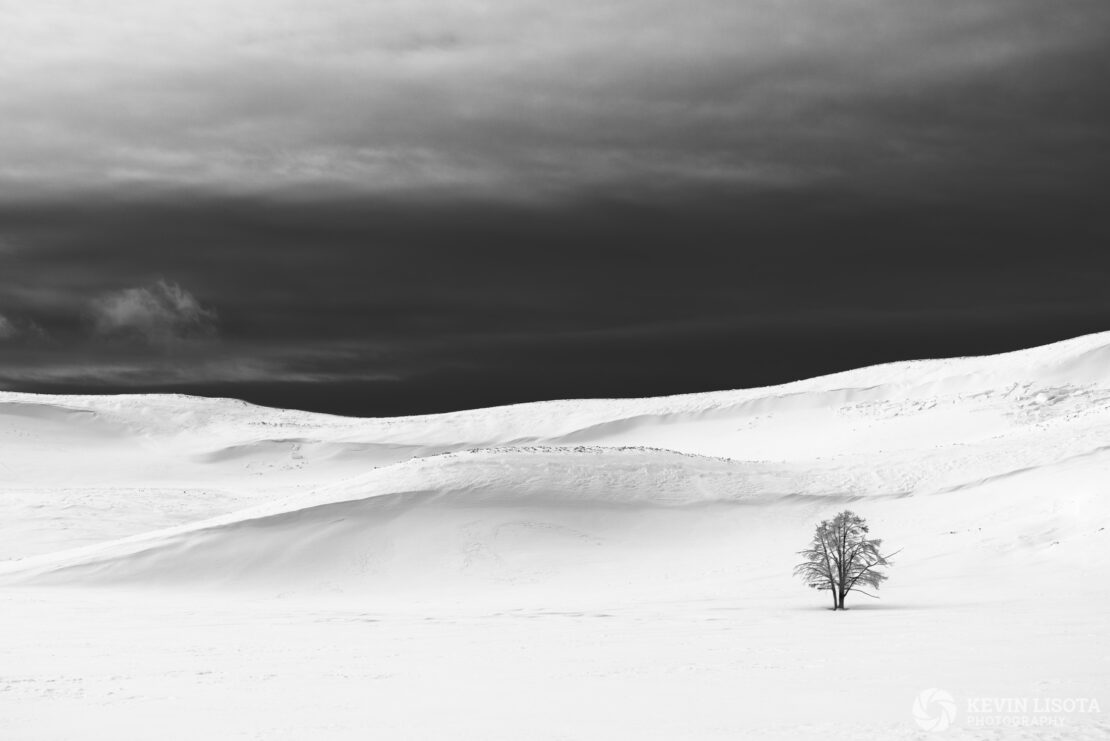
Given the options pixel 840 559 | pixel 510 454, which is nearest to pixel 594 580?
pixel 840 559

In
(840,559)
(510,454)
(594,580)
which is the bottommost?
(594,580)

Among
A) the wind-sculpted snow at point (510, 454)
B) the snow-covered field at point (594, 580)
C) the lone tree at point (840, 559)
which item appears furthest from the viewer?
the wind-sculpted snow at point (510, 454)

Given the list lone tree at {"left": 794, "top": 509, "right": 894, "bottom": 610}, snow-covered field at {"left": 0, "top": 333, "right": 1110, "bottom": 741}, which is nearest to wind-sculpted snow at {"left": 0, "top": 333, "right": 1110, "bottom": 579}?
snow-covered field at {"left": 0, "top": 333, "right": 1110, "bottom": 741}

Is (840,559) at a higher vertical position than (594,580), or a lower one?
higher

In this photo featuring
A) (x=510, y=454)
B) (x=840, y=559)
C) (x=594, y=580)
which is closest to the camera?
(x=840, y=559)

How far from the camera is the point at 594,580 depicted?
35562 mm

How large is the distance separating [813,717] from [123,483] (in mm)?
61314

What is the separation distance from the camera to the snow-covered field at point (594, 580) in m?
15.8

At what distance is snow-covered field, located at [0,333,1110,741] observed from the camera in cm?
1580

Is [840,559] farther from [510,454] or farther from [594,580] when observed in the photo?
[510,454]

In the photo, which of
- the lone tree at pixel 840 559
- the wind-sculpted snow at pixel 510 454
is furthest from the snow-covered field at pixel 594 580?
the lone tree at pixel 840 559

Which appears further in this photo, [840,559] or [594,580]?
[594,580]

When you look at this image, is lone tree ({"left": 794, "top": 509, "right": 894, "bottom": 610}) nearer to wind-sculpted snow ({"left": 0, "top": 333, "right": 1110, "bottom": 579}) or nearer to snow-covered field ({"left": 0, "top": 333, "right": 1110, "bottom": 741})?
snow-covered field ({"left": 0, "top": 333, "right": 1110, "bottom": 741})

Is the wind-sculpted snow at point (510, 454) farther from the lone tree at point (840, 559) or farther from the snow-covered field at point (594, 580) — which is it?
the lone tree at point (840, 559)
